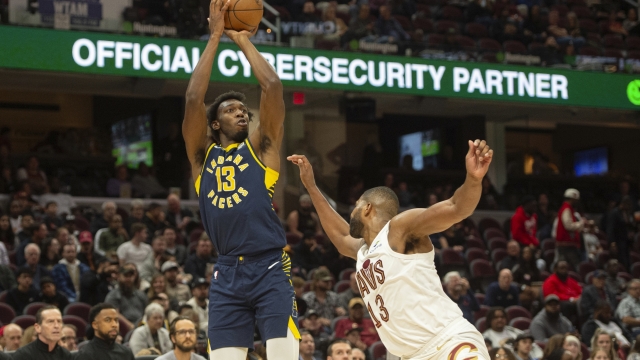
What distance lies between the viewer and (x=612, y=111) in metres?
21.0

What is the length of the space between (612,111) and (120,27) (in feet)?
35.1

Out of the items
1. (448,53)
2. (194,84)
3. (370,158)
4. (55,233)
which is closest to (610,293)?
(448,53)

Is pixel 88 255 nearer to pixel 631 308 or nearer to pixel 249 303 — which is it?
pixel 631 308

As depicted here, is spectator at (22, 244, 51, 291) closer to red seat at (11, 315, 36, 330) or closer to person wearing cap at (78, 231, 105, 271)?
person wearing cap at (78, 231, 105, 271)

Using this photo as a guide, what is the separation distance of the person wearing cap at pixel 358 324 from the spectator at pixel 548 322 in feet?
7.62

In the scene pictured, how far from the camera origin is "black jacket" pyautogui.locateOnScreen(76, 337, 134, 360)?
885 cm

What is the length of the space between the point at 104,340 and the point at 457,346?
4708 millimetres

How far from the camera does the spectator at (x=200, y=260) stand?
1323 cm

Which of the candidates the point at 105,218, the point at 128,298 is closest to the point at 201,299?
the point at 128,298

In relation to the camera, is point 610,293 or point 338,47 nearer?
point 610,293

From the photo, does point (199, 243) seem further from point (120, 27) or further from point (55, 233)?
point (120, 27)

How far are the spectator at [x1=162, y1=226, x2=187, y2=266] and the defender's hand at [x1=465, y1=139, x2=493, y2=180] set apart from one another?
9.30 meters

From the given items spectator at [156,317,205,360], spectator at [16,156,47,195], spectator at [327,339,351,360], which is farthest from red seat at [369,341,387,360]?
spectator at [16,156,47,195]

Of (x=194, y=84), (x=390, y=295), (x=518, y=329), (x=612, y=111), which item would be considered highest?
(x=612, y=111)
